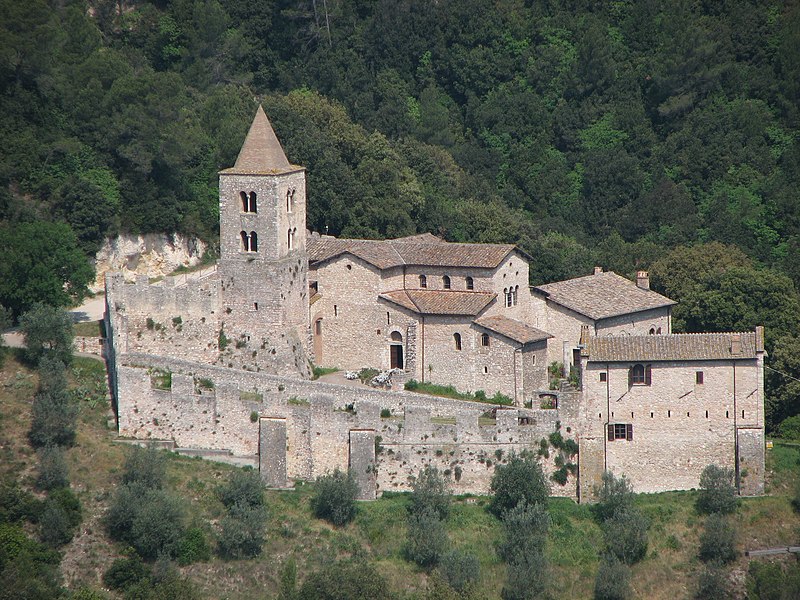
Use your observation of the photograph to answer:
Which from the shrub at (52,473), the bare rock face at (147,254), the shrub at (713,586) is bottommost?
the shrub at (713,586)

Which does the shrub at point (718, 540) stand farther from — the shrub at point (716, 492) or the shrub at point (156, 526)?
the shrub at point (156, 526)

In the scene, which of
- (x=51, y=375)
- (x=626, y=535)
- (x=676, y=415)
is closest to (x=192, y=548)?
(x=51, y=375)

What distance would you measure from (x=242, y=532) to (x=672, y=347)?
1537 centimetres

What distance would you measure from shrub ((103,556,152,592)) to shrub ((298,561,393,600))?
496 centimetres

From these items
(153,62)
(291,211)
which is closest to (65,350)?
(291,211)

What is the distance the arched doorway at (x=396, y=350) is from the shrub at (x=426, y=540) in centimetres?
910

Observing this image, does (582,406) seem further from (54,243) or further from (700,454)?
(54,243)

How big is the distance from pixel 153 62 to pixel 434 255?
3347cm

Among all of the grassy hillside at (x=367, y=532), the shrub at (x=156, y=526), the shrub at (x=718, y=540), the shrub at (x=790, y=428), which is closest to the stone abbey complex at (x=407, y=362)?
the grassy hillside at (x=367, y=532)

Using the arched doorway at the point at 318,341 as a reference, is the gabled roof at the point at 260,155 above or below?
above

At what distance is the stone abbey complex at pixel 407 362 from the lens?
61.9 m

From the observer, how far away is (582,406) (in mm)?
62031

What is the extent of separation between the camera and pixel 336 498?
60.2m

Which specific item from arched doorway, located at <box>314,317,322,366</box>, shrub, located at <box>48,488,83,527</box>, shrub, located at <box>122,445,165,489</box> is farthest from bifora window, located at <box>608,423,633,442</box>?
shrub, located at <box>48,488,83,527</box>
